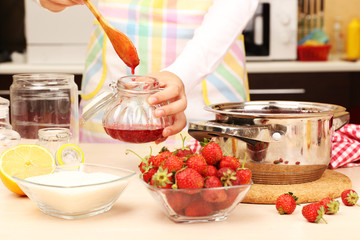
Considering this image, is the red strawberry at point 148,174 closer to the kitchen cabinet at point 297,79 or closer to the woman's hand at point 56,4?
the woman's hand at point 56,4

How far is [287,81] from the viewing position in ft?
8.92

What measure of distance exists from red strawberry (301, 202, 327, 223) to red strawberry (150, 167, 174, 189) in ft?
0.70

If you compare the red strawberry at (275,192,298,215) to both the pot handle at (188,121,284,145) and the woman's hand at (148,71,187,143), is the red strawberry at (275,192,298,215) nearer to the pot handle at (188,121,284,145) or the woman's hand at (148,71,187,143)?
the pot handle at (188,121,284,145)

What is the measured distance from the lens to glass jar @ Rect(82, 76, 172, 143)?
3.26ft

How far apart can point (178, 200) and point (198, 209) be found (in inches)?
1.4

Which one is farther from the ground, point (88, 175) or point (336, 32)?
point (336, 32)

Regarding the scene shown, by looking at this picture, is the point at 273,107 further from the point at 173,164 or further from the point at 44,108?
the point at 44,108

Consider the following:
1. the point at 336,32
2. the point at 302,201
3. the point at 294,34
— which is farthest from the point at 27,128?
the point at 336,32

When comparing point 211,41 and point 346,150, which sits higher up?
point 211,41

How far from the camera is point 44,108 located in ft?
4.52

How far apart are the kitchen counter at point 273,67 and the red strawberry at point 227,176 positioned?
1942 millimetres

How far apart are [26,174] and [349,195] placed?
1.75ft

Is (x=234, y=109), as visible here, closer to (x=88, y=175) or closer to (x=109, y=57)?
(x=88, y=175)

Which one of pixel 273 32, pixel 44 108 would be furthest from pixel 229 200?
pixel 273 32
